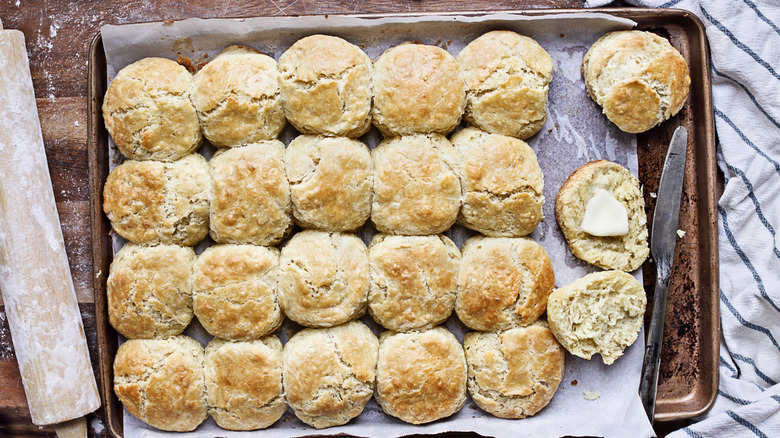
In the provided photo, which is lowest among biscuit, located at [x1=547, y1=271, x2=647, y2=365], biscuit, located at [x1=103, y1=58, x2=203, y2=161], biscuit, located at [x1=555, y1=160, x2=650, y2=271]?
biscuit, located at [x1=547, y1=271, x2=647, y2=365]

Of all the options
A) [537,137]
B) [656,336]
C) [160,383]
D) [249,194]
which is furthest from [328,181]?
[656,336]

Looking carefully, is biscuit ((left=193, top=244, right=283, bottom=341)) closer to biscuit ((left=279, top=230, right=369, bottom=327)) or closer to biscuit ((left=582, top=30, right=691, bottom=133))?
biscuit ((left=279, top=230, right=369, bottom=327))

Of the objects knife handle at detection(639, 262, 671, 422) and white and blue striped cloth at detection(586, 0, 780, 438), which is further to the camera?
white and blue striped cloth at detection(586, 0, 780, 438)

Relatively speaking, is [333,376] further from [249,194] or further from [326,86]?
[326,86]

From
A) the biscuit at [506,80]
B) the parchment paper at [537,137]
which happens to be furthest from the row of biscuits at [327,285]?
the biscuit at [506,80]

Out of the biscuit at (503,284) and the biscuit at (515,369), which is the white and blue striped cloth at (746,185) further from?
the biscuit at (503,284)

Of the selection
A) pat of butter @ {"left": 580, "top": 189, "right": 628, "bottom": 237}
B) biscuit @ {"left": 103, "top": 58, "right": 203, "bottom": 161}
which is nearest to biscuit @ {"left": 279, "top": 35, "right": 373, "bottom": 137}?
biscuit @ {"left": 103, "top": 58, "right": 203, "bottom": 161}

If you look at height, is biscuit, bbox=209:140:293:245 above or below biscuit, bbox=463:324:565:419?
above

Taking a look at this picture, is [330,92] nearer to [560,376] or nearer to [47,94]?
[47,94]
